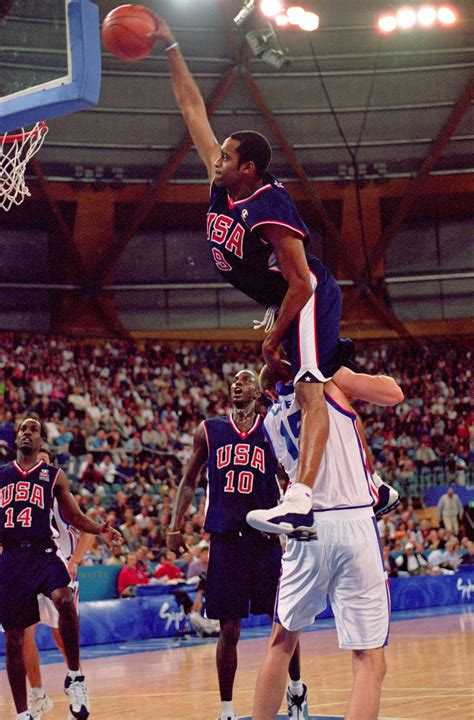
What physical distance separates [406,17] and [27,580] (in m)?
17.9

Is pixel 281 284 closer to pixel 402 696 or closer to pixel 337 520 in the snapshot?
pixel 337 520

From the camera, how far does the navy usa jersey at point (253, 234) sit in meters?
4.73

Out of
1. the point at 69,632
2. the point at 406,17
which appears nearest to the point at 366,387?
the point at 69,632

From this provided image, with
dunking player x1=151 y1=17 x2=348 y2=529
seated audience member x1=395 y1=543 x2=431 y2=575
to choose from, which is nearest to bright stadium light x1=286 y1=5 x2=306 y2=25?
seated audience member x1=395 y1=543 x2=431 y2=575

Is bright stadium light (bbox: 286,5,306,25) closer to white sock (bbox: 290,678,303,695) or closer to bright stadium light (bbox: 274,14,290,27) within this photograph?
bright stadium light (bbox: 274,14,290,27)

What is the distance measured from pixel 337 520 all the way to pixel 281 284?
1.17 m

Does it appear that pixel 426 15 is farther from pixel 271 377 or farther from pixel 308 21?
pixel 271 377

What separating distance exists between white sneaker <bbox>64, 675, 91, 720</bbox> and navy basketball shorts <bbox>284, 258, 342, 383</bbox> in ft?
11.3

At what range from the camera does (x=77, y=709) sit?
6.92 metres

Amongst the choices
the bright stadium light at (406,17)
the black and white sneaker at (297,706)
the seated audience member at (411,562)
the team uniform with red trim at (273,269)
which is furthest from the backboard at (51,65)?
the bright stadium light at (406,17)

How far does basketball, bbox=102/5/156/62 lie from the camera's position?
17.6ft

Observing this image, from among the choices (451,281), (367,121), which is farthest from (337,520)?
(451,281)

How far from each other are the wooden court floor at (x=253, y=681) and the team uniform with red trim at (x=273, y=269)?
331 centimetres

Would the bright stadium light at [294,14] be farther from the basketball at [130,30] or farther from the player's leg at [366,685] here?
the player's leg at [366,685]
